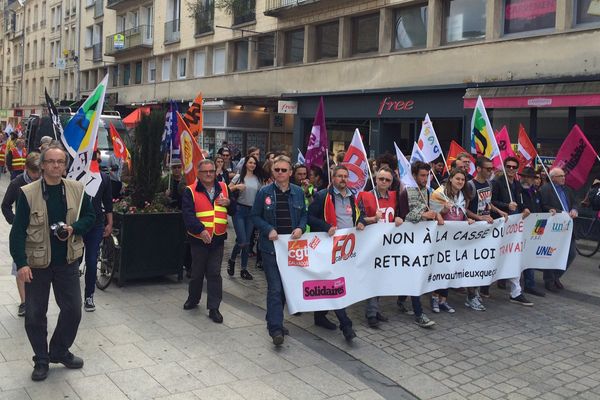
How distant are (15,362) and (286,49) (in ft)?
67.4

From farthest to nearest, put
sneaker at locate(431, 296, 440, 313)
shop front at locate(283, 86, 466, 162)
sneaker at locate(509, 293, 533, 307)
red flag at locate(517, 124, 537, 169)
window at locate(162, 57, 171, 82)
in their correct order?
window at locate(162, 57, 171, 82) < shop front at locate(283, 86, 466, 162) < red flag at locate(517, 124, 537, 169) < sneaker at locate(509, 293, 533, 307) < sneaker at locate(431, 296, 440, 313)

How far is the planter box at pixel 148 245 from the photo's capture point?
7371mm

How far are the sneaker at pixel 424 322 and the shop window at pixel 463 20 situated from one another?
11584 mm

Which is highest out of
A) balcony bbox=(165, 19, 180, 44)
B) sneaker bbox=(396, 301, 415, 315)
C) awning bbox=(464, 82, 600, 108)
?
balcony bbox=(165, 19, 180, 44)

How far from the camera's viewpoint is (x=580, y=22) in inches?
529

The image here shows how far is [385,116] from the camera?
59.7 feet

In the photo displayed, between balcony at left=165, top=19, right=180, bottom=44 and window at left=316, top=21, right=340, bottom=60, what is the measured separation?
11515 millimetres

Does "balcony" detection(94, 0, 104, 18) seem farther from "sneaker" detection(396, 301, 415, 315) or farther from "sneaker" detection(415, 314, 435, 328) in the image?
"sneaker" detection(415, 314, 435, 328)

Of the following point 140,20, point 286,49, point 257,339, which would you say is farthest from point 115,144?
point 140,20

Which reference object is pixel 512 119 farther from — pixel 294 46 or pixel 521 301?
pixel 294 46

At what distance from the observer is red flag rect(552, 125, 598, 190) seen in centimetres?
832

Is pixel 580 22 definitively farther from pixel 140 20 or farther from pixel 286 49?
pixel 140 20

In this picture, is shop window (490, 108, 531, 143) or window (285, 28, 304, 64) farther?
window (285, 28, 304, 64)

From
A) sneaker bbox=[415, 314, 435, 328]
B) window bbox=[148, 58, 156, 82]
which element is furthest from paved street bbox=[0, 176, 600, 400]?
window bbox=[148, 58, 156, 82]
